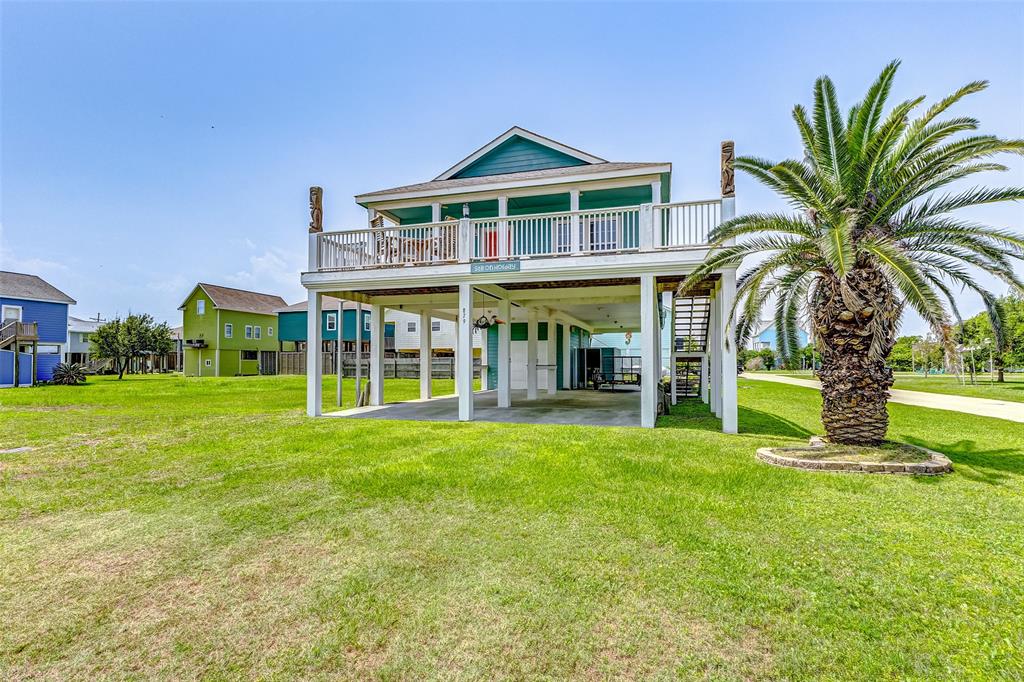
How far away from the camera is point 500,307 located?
13.3 meters

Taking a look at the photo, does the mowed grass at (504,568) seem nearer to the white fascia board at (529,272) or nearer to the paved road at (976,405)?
the white fascia board at (529,272)

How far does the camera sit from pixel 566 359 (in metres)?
20.4

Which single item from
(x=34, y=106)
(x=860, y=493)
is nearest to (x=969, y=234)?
(x=860, y=493)

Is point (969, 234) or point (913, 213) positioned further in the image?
point (913, 213)

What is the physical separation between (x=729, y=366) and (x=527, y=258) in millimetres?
4495

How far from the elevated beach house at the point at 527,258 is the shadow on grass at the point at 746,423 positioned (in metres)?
0.57

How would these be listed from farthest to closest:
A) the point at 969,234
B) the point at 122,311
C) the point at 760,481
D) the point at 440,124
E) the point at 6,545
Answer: the point at 122,311
the point at 440,124
the point at 969,234
the point at 760,481
the point at 6,545

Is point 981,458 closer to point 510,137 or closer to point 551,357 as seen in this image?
point 551,357

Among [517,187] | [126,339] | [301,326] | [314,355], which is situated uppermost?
[517,187]

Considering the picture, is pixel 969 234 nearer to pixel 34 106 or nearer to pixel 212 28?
pixel 212 28

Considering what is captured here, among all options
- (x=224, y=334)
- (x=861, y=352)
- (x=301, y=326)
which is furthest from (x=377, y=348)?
(x=224, y=334)

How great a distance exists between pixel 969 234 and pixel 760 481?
4.70 m

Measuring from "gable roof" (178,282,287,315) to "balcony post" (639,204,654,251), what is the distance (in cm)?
3612

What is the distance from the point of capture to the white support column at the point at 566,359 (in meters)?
20.0
